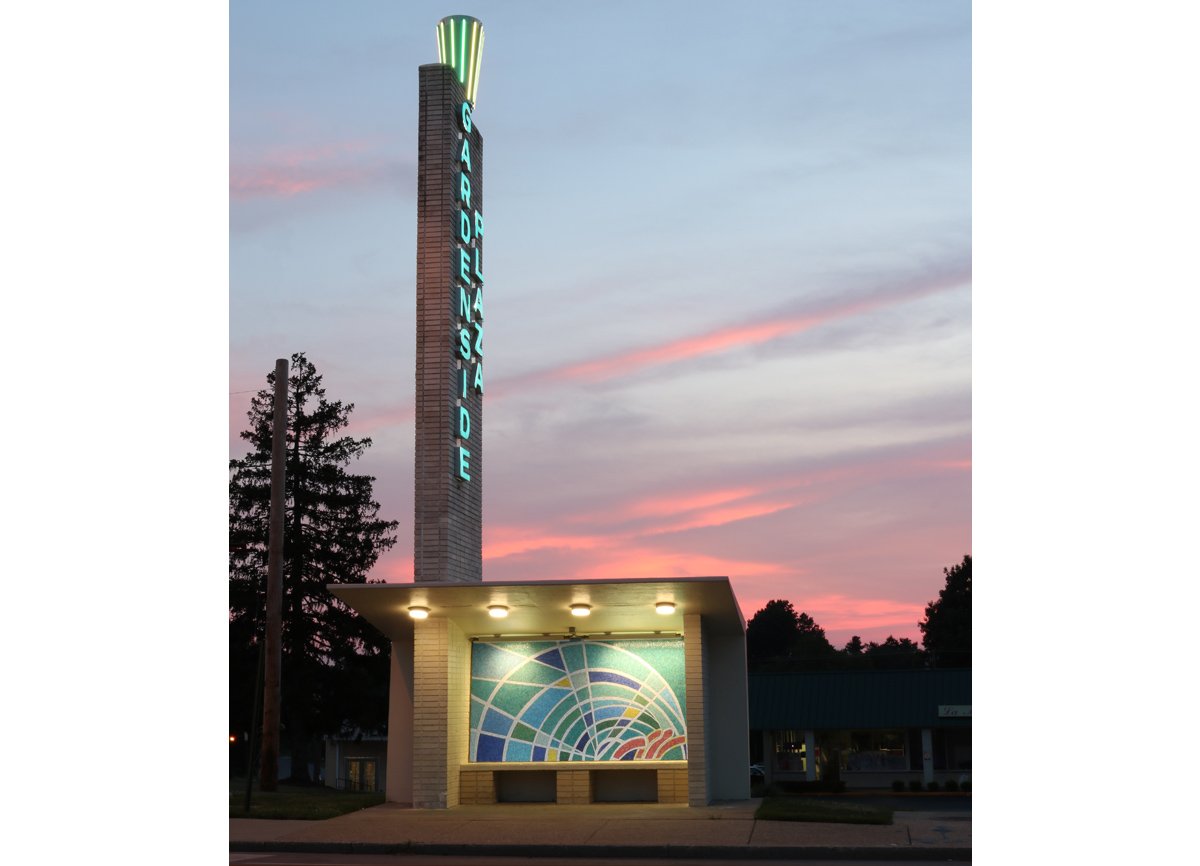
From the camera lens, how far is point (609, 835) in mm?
15969

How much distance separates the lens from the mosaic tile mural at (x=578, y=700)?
21.4 m

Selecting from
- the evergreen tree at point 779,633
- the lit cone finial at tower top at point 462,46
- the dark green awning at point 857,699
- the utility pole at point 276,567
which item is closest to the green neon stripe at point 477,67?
the lit cone finial at tower top at point 462,46

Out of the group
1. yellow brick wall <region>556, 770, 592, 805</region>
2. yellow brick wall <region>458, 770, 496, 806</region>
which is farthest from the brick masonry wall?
yellow brick wall <region>556, 770, 592, 805</region>

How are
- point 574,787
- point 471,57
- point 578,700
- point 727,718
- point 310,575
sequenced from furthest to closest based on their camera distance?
point 310,575 < point 471,57 < point 727,718 < point 578,700 < point 574,787

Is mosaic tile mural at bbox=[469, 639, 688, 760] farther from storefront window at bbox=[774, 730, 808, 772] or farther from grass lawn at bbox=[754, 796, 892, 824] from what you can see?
storefront window at bbox=[774, 730, 808, 772]

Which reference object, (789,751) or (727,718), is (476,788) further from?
(789,751)

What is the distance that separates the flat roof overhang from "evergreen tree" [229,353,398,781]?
102 feet

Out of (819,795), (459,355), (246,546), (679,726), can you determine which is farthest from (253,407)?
(679,726)

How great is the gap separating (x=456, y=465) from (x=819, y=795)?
65.5 ft

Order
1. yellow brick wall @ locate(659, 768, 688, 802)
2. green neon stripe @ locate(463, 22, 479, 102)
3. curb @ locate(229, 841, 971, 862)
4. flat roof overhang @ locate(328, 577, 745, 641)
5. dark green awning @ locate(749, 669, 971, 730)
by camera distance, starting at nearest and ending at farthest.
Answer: curb @ locate(229, 841, 971, 862), flat roof overhang @ locate(328, 577, 745, 641), yellow brick wall @ locate(659, 768, 688, 802), green neon stripe @ locate(463, 22, 479, 102), dark green awning @ locate(749, 669, 971, 730)

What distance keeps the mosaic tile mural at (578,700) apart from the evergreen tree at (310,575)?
30574 mm

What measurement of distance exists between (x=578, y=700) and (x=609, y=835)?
19.3 feet

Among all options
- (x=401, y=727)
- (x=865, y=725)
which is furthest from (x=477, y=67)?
(x=865, y=725)

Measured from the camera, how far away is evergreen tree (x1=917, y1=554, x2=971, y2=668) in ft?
269
